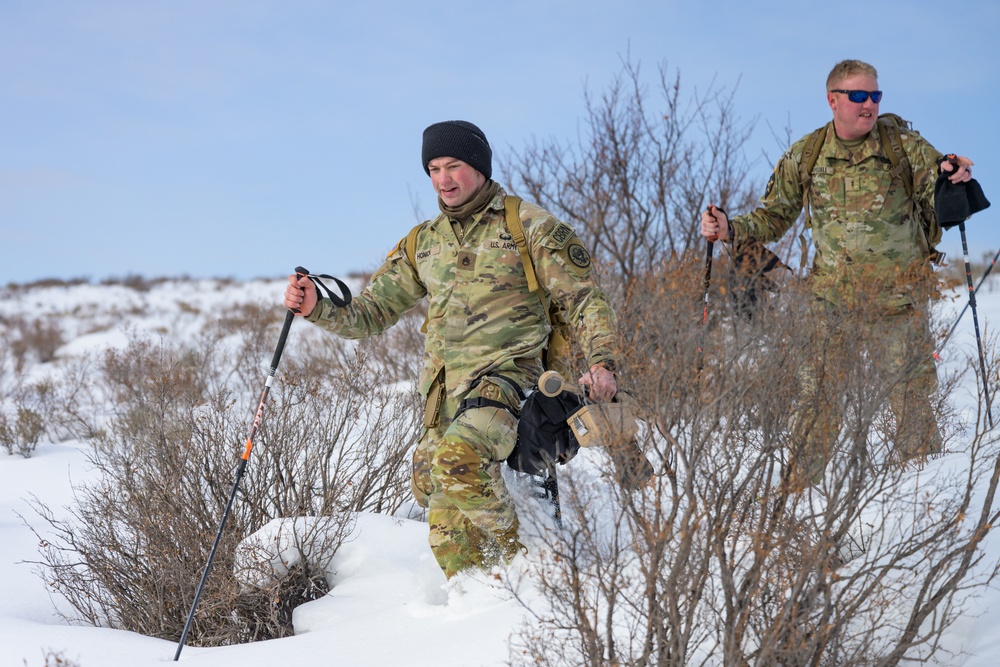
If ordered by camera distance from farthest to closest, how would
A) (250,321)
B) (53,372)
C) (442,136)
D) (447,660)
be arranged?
1. (53,372)
2. (250,321)
3. (442,136)
4. (447,660)

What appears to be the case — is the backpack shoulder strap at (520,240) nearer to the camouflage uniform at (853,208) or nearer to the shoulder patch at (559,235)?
the shoulder patch at (559,235)

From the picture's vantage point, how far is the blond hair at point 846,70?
4.11m

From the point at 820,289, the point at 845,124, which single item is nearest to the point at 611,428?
the point at 820,289

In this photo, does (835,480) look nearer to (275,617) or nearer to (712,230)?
(712,230)

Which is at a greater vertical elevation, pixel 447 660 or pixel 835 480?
pixel 835 480

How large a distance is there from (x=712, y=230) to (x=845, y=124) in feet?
2.96

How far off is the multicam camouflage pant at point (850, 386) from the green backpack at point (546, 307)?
1.10 meters

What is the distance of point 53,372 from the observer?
17.5m

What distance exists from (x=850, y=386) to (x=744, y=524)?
0.47 meters

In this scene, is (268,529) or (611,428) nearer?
(611,428)

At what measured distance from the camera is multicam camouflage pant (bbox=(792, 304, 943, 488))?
2475 millimetres

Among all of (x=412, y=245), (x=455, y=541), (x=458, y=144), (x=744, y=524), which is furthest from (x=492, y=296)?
(x=744, y=524)

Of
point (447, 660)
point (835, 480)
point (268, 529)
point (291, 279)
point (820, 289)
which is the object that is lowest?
point (447, 660)

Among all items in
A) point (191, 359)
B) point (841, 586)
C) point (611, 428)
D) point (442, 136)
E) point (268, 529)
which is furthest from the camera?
point (191, 359)
